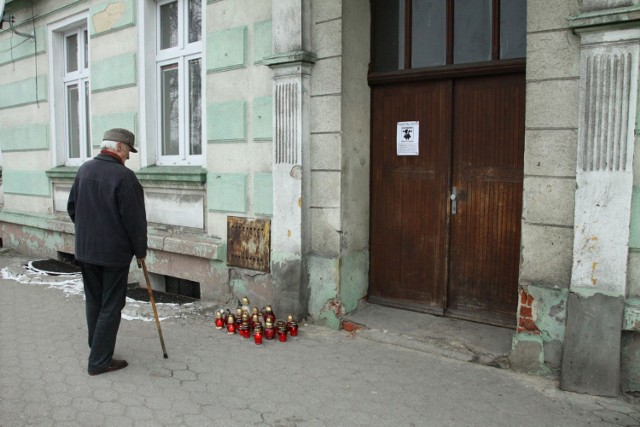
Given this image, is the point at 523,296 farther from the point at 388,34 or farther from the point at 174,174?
the point at 174,174

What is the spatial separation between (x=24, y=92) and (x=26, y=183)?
1.42 meters

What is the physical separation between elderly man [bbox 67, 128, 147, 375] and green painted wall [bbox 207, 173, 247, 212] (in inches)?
66.7

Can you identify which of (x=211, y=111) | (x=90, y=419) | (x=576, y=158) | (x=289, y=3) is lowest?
(x=90, y=419)

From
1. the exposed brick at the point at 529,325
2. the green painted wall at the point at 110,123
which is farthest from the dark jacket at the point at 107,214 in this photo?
the green painted wall at the point at 110,123

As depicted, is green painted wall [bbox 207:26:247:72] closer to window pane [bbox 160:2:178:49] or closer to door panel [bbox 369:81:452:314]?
window pane [bbox 160:2:178:49]

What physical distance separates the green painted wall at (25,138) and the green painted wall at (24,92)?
390 mm

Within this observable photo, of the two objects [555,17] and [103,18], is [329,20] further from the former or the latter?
[103,18]

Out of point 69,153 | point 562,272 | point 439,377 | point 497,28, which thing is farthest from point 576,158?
point 69,153

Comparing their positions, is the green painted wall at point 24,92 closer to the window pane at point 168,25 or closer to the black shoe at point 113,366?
the window pane at point 168,25

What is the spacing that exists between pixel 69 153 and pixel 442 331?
20.9ft

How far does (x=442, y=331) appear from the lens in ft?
15.6

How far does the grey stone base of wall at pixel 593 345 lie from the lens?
11.8 ft

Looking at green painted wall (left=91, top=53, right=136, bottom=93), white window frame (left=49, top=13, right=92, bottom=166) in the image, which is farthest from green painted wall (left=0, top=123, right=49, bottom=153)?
green painted wall (left=91, top=53, right=136, bottom=93)

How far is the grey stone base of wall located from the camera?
3.61 m
